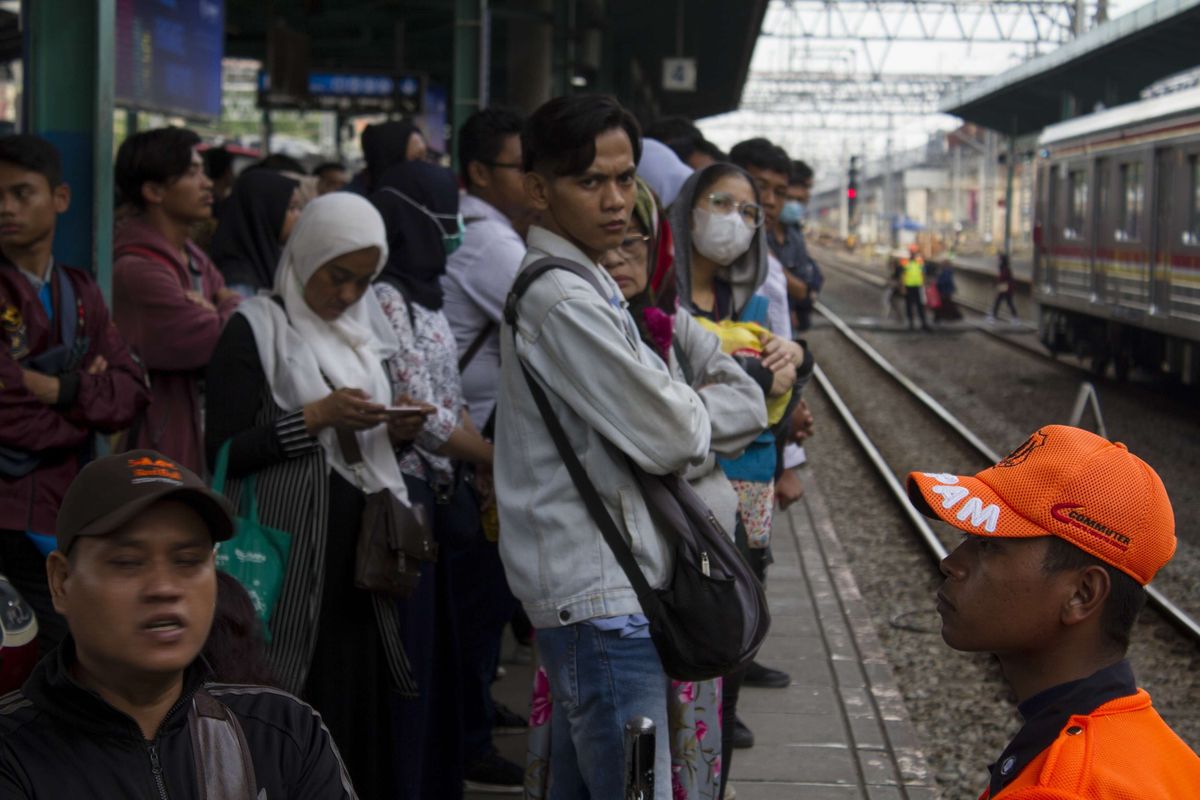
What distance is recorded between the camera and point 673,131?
6.68m

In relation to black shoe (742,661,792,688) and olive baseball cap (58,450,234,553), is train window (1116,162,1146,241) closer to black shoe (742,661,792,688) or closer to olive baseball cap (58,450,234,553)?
black shoe (742,661,792,688)

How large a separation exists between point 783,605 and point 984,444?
7316 mm

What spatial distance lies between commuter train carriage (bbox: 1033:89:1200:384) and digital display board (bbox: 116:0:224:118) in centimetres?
1096

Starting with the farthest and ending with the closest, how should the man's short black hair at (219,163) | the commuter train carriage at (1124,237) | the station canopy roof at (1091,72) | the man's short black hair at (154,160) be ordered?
the station canopy roof at (1091,72) → the commuter train carriage at (1124,237) → the man's short black hair at (219,163) → the man's short black hair at (154,160)

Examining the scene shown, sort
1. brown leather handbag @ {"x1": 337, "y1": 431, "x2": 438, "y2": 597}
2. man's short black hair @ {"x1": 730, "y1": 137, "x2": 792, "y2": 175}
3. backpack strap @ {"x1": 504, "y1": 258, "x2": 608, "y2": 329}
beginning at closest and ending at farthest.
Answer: backpack strap @ {"x1": 504, "y1": 258, "x2": 608, "y2": 329} < brown leather handbag @ {"x1": 337, "y1": 431, "x2": 438, "y2": 597} < man's short black hair @ {"x1": 730, "y1": 137, "x2": 792, "y2": 175}

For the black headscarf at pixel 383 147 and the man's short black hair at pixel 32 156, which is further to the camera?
the black headscarf at pixel 383 147

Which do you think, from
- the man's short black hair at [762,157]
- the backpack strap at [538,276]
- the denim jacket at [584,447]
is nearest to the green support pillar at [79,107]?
the backpack strap at [538,276]

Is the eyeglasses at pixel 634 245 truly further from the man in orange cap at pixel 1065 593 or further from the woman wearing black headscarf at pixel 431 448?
the man in orange cap at pixel 1065 593

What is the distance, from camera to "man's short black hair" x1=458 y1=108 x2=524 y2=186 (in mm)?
5293

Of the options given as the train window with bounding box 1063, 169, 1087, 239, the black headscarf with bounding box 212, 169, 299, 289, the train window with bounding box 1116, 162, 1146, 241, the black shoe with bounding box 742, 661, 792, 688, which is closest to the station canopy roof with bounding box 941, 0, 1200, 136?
the train window with bounding box 1063, 169, 1087, 239

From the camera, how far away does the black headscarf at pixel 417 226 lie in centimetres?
461

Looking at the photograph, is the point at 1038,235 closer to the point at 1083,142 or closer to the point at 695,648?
the point at 1083,142

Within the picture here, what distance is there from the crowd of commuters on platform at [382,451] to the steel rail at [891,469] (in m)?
1.15

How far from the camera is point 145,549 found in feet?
7.59
